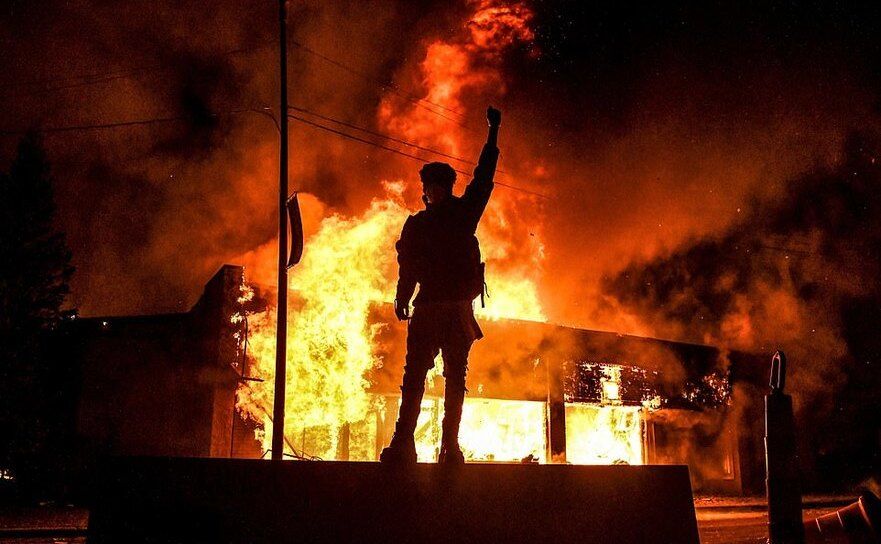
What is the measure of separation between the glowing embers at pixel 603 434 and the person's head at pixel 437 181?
20653 millimetres

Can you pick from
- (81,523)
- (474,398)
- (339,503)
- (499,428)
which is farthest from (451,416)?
(499,428)

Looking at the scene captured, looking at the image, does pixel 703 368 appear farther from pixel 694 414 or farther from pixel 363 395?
pixel 363 395

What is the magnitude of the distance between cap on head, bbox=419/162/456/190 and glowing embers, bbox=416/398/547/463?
16.6 meters

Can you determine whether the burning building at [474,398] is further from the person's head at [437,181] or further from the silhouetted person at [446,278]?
the person's head at [437,181]

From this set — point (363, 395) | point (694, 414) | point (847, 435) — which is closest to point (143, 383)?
point (363, 395)

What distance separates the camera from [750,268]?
2784cm

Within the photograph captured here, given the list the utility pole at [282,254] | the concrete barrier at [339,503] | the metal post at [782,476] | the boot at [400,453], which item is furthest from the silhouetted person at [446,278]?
the utility pole at [282,254]

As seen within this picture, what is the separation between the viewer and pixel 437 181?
5.27 meters

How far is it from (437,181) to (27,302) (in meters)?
26.3

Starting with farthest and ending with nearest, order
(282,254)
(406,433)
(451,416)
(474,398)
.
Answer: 1. (474,398)
2. (282,254)
3. (451,416)
4. (406,433)

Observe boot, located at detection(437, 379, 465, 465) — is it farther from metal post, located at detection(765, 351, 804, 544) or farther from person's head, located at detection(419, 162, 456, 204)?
metal post, located at detection(765, 351, 804, 544)

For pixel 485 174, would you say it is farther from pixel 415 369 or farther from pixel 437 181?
pixel 415 369

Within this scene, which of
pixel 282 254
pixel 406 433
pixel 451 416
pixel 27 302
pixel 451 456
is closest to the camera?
pixel 451 456

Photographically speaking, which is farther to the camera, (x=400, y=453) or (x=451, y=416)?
(x=451, y=416)
